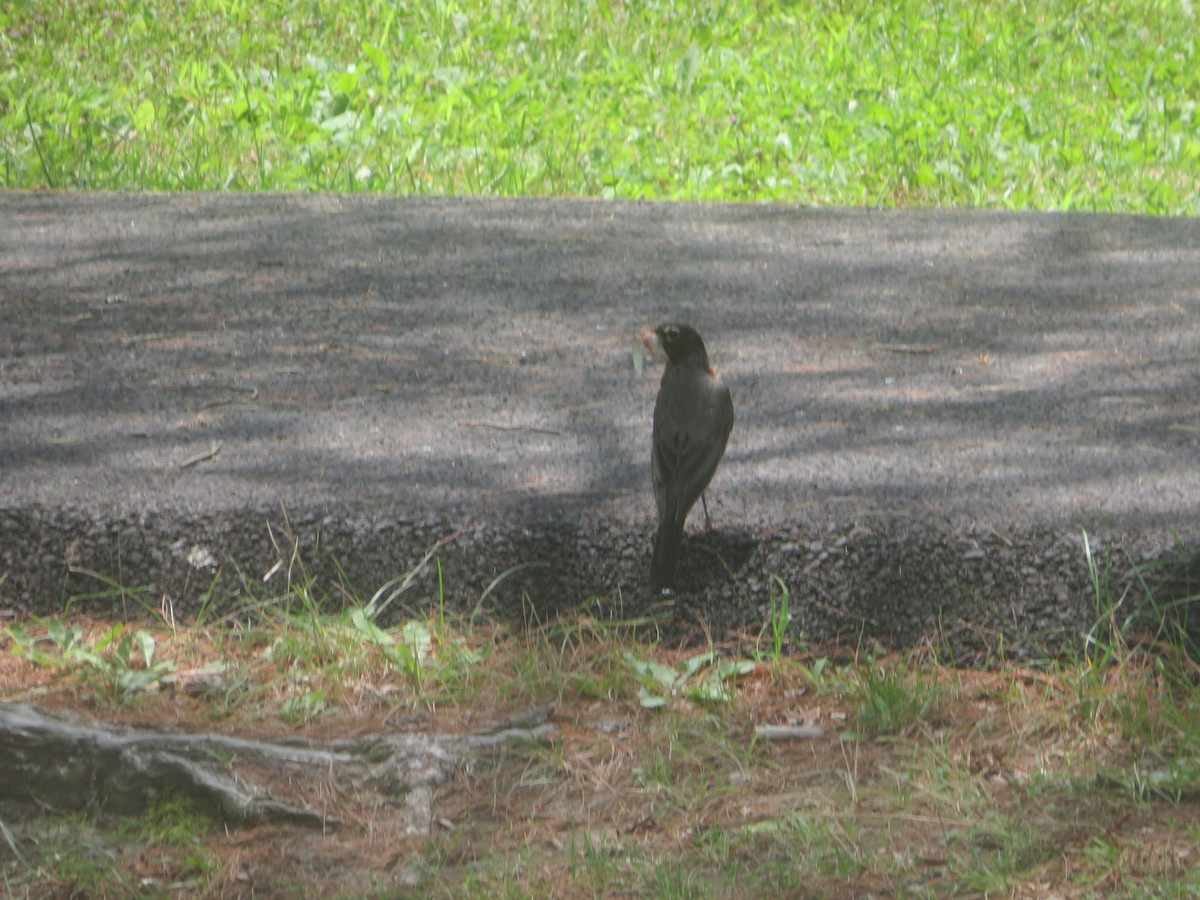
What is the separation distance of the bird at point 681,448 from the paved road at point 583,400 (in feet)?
0.47

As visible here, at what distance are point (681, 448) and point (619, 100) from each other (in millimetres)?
6037

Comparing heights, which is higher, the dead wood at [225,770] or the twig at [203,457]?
the twig at [203,457]

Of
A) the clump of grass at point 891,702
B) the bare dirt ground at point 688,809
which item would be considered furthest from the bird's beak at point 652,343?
the clump of grass at point 891,702

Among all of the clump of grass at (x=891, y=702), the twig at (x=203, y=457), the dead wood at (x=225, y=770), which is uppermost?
the clump of grass at (x=891, y=702)

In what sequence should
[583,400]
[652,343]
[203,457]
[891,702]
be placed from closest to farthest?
[891,702], [203,457], [652,343], [583,400]

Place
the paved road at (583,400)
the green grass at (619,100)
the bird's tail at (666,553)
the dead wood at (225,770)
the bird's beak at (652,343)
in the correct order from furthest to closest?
1. the green grass at (619,100)
2. the bird's beak at (652,343)
3. the paved road at (583,400)
4. the bird's tail at (666,553)
5. the dead wood at (225,770)

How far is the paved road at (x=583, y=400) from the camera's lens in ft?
11.6

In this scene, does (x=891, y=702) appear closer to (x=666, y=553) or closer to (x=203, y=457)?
(x=666, y=553)

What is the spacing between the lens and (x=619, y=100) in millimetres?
9156

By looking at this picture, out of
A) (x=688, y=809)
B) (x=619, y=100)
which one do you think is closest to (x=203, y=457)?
(x=688, y=809)

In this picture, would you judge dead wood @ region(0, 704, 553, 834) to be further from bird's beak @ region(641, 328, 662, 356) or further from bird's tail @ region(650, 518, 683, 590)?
bird's beak @ region(641, 328, 662, 356)

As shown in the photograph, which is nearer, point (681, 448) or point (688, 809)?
point (688, 809)

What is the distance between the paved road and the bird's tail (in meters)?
0.11

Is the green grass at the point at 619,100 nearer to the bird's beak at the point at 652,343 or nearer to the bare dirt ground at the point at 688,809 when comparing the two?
the bird's beak at the point at 652,343
